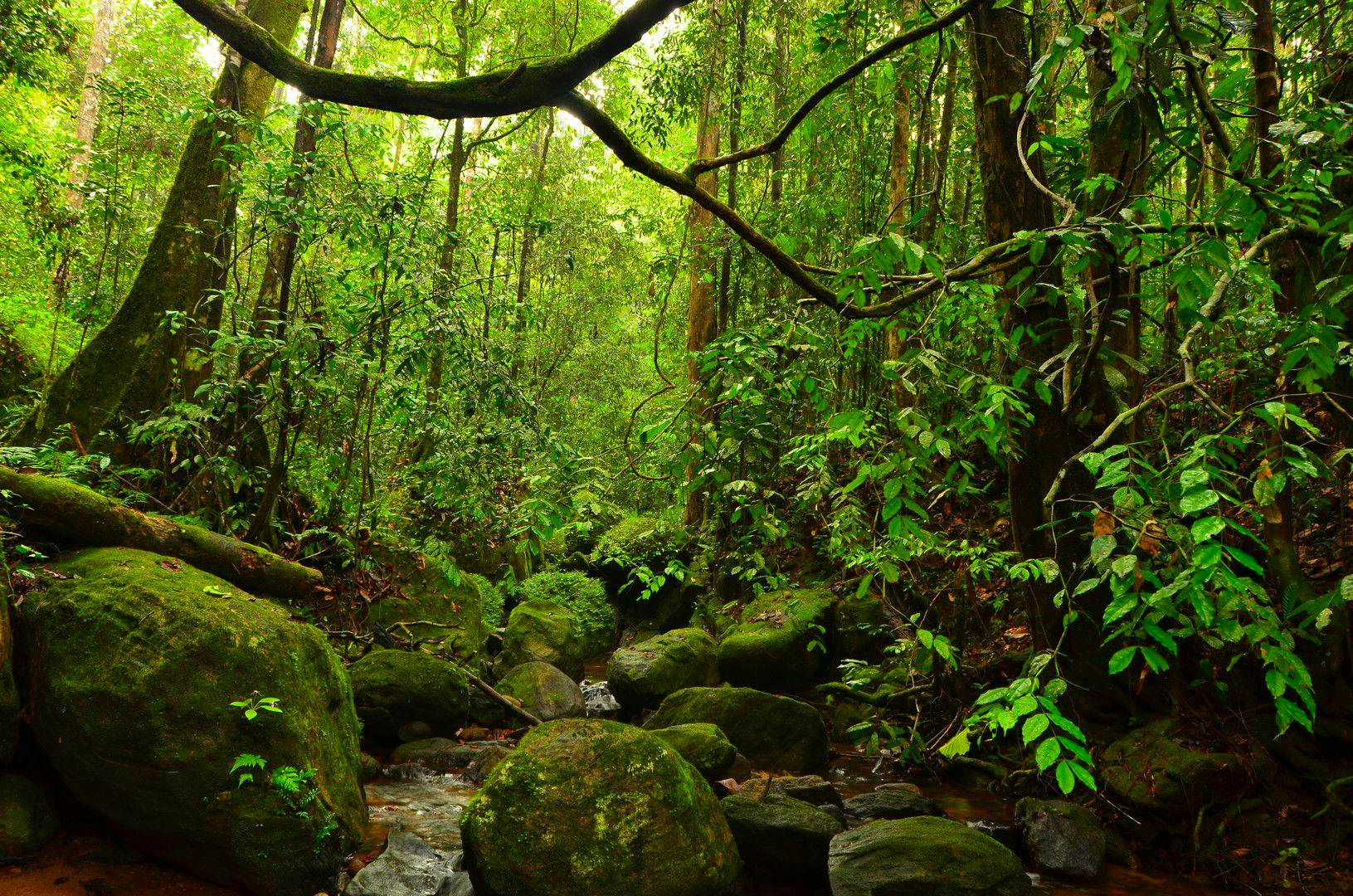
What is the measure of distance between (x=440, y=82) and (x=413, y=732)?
650 centimetres

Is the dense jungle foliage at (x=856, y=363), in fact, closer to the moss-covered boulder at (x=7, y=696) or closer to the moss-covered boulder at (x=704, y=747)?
the moss-covered boulder at (x=7, y=696)

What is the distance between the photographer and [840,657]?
368 inches

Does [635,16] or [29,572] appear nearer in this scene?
[635,16]

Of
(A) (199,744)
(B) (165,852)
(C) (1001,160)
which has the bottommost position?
(B) (165,852)

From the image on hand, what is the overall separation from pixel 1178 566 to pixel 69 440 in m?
8.06

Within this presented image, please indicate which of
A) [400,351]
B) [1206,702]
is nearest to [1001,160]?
[1206,702]

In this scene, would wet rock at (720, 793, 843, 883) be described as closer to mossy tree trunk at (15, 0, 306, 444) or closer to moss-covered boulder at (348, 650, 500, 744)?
moss-covered boulder at (348, 650, 500, 744)

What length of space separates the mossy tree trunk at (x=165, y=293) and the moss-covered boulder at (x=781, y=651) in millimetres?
6598

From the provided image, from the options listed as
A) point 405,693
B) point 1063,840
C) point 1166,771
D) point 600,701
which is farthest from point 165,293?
point 1166,771

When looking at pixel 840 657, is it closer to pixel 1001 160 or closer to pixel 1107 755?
pixel 1107 755

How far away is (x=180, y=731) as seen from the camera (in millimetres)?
4078

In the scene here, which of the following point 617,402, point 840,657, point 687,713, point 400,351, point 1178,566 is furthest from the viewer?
point 617,402

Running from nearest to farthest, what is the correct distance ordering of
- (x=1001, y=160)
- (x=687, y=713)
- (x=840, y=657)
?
1. (x=1001, y=160)
2. (x=687, y=713)
3. (x=840, y=657)

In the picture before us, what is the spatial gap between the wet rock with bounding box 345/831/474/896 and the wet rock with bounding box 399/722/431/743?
95.2 inches
